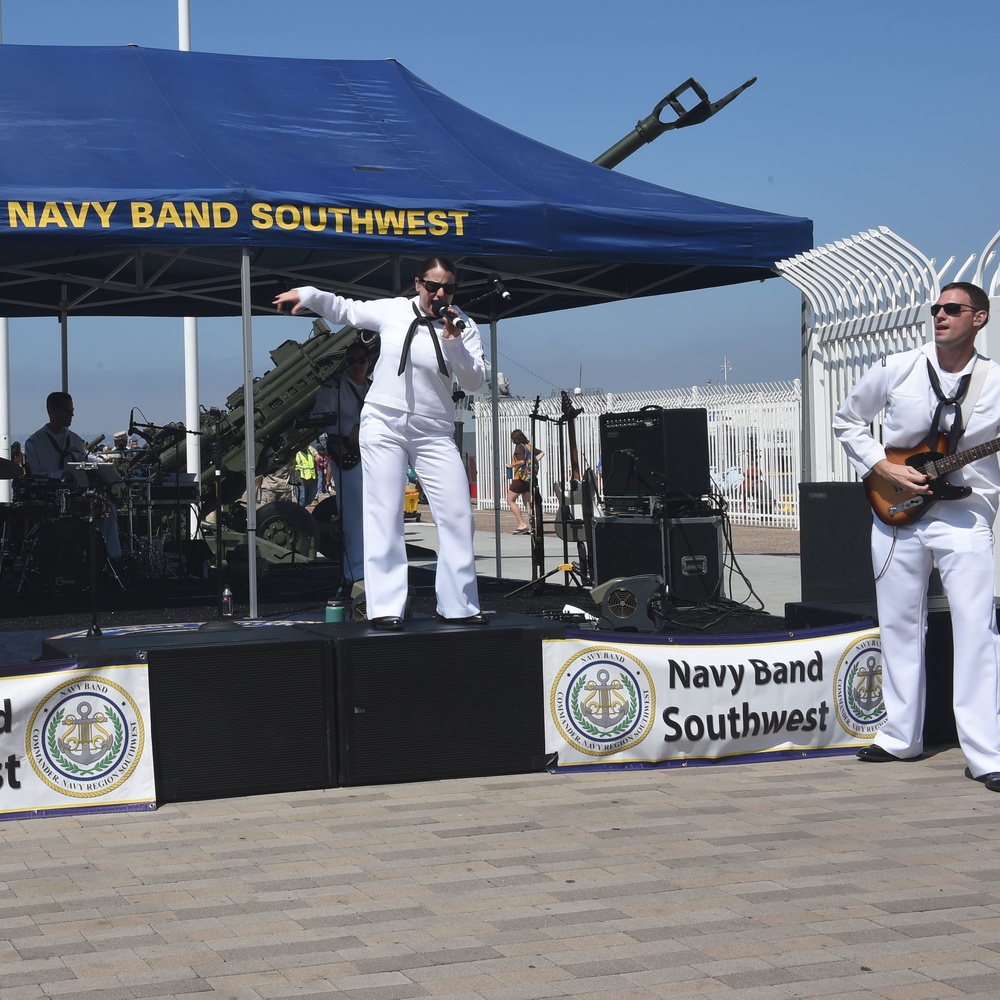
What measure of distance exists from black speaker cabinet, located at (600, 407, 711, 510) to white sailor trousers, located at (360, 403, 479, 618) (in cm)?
426

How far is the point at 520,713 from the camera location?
6207 mm

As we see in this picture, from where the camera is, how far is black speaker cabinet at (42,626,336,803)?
570 centimetres

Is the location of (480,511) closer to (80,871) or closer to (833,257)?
(833,257)

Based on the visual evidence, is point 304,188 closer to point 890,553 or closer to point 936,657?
point 890,553

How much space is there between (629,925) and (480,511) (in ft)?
96.7

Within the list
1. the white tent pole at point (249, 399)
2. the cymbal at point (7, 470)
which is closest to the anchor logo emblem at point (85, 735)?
the white tent pole at point (249, 399)

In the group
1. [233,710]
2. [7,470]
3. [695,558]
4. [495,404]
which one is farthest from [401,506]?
[495,404]

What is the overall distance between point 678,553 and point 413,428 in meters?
4.60

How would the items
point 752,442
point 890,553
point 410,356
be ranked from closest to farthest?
1. point 890,553
2. point 410,356
3. point 752,442

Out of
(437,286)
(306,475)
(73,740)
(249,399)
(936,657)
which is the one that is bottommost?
(73,740)

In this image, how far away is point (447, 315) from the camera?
21.0ft

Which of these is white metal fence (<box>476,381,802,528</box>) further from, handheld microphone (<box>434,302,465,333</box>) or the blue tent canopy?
handheld microphone (<box>434,302,465,333</box>)

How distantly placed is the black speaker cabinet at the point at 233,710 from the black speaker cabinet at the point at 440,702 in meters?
0.13

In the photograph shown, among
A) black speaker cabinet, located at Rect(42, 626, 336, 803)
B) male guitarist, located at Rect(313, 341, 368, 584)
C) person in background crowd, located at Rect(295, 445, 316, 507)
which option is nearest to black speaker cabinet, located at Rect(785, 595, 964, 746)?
black speaker cabinet, located at Rect(42, 626, 336, 803)
